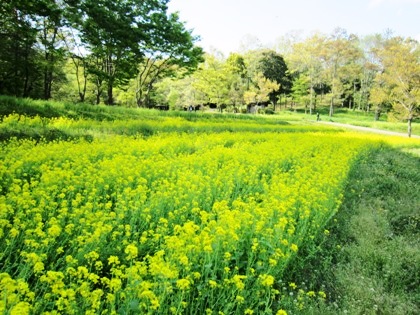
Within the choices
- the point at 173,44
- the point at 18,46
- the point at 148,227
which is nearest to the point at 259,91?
the point at 173,44

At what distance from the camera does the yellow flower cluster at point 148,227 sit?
8.74ft

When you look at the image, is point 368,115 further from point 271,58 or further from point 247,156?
point 247,156

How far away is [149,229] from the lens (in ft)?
14.2

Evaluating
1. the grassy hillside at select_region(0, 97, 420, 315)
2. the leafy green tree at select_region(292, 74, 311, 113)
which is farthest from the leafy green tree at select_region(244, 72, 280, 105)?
the grassy hillside at select_region(0, 97, 420, 315)

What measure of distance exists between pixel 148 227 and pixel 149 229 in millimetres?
244

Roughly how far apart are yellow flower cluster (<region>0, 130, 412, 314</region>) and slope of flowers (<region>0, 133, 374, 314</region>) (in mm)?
22

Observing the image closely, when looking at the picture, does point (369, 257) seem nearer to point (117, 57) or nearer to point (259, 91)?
point (117, 57)

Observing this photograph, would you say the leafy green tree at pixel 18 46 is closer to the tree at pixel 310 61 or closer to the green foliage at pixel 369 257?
the green foliage at pixel 369 257

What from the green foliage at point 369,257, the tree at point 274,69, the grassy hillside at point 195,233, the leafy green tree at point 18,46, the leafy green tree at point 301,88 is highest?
the tree at point 274,69

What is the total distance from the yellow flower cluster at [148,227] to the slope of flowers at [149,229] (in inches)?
0.9

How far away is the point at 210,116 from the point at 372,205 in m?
19.1

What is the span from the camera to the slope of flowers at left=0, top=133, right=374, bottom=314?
2.66 metres

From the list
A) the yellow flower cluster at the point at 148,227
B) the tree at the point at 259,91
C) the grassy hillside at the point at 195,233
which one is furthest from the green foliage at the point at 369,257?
the tree at the point at 259,91

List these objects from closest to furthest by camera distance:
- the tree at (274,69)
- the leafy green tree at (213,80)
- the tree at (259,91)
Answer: the leafy green tree at (213,80) < the tree at (259,91) < the tree at (274,69)
